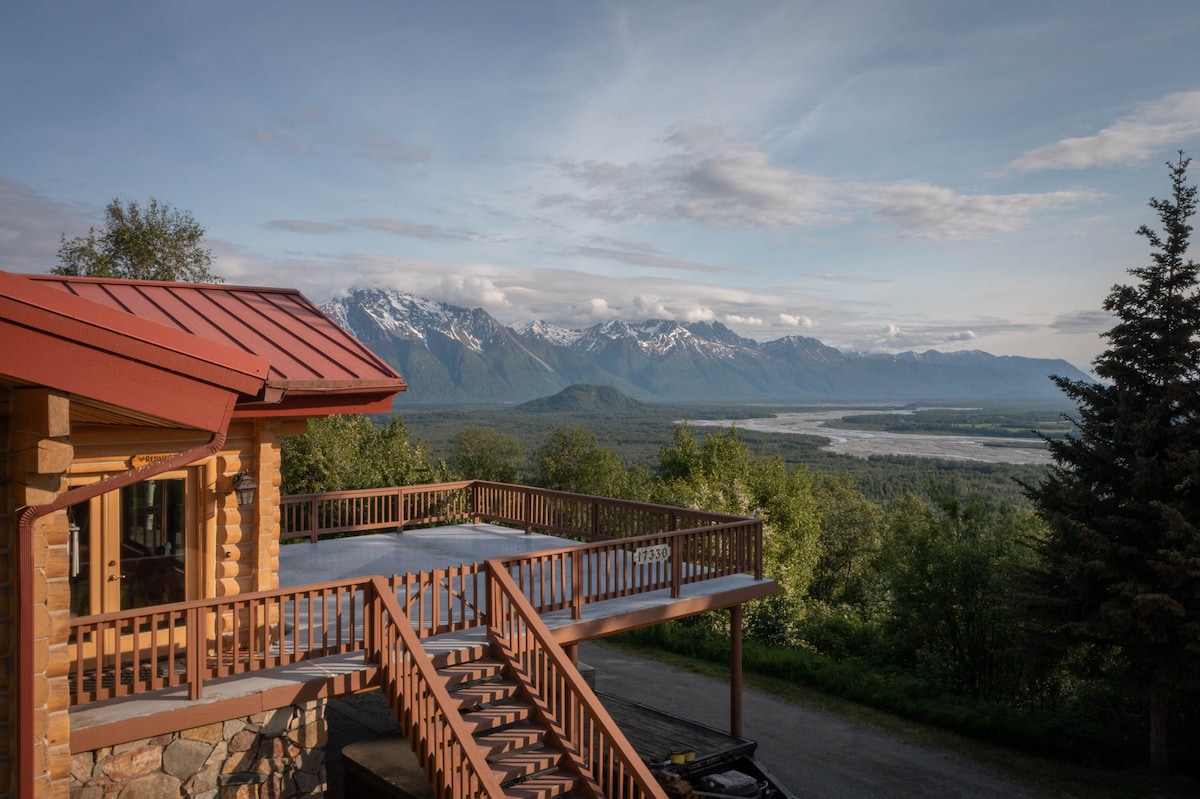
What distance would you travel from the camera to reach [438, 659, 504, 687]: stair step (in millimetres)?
7742

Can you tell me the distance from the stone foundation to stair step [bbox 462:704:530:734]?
5.13 ft

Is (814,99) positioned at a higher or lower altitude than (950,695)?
higher

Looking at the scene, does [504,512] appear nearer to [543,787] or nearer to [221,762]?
[221,762]

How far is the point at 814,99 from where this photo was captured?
20.3m

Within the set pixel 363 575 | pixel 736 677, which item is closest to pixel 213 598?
pixel 363 575

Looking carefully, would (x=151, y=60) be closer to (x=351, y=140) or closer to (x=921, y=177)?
(x=351, y=140)

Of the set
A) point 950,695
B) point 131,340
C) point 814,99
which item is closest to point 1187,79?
point 814,99

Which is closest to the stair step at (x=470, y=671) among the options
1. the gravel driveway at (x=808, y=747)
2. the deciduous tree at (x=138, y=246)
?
the gravel driveway at (x=808, y=747)

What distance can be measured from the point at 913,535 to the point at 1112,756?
766 cm

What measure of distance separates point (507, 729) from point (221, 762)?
2.54m

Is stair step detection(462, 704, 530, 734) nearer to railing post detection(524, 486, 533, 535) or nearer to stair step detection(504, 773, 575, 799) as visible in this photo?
stair step detection(504, 773, 575, 799)

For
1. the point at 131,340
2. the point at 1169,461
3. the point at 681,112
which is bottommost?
the point at 1169,461

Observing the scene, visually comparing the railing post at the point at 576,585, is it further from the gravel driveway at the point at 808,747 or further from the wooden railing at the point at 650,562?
the gravel driveway at the point at 808,747

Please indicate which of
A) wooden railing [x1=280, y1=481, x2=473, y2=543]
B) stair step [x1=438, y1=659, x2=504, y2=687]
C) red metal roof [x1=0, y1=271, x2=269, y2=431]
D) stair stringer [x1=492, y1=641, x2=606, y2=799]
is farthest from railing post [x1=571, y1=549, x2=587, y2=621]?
wooden railing [x1=280, y1=481, x2=473, y2=543]
